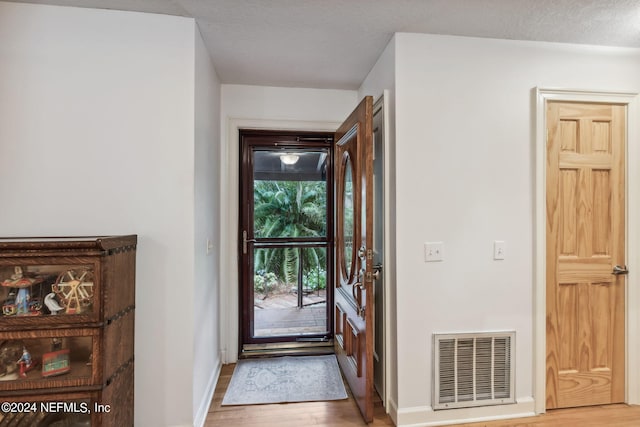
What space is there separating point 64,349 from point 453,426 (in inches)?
87.9

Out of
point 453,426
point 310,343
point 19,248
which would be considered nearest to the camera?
point 19,248

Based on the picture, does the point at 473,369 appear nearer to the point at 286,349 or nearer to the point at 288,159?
the point at 286,349

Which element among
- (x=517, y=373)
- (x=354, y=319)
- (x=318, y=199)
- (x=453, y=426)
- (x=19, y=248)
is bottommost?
(x=453, y=426)

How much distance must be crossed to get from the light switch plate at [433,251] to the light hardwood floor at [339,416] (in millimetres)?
1052

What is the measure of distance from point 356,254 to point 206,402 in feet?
4.70

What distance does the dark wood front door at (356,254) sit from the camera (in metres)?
1.98

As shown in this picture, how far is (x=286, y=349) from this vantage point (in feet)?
10.2

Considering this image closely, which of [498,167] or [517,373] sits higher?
[498,167]

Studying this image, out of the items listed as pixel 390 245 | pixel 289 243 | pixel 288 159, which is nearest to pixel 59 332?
pixel 390 245

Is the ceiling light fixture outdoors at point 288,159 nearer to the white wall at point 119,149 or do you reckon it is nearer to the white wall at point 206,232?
the white wall at point 206,232

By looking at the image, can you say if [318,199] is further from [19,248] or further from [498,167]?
[19,248]

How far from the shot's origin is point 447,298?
205cm

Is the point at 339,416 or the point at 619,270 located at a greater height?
the point at 619,270

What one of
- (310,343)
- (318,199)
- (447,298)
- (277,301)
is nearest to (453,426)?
(447,298)
